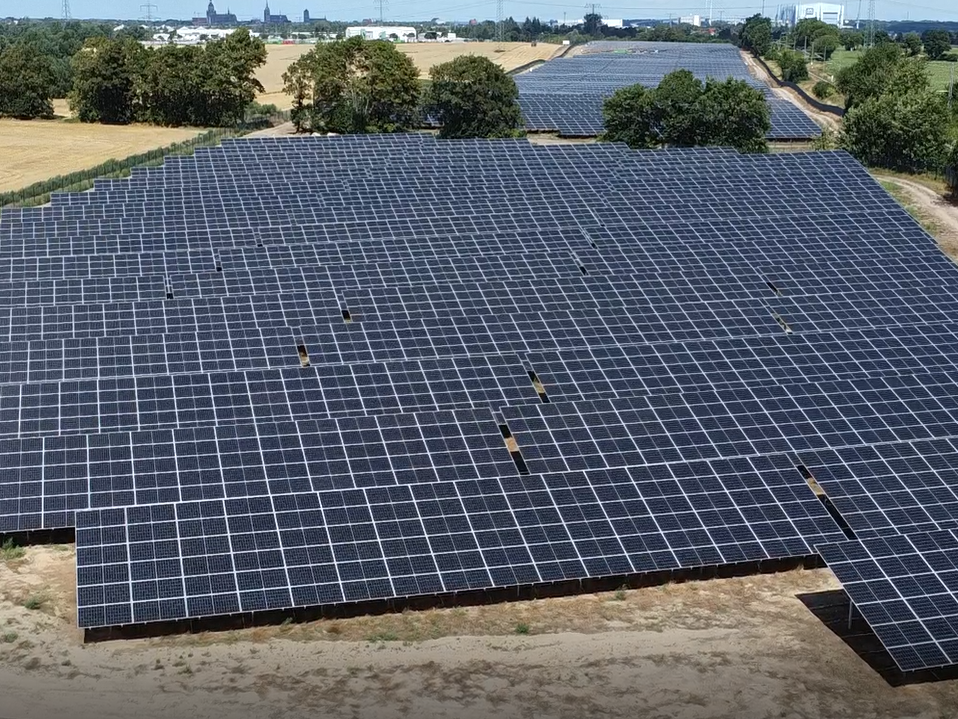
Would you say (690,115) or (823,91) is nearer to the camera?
(690,115)

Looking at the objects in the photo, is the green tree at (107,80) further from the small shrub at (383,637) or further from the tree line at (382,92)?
the small shrub at (383,637)

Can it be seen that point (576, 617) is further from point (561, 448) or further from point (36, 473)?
point (36, 473)

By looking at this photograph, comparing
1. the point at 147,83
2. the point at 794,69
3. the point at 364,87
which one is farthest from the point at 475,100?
the point at 794,69

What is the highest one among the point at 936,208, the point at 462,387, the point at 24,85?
the point at 24,85

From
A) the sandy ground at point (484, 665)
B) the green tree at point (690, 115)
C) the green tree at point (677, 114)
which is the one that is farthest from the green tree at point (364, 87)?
the sandy ground at point (484, 665)

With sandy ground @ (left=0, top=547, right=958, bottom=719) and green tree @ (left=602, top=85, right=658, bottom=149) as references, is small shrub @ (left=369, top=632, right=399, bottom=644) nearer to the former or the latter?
sandy ground @ (left=0, top=547, right=958, bottom=719)

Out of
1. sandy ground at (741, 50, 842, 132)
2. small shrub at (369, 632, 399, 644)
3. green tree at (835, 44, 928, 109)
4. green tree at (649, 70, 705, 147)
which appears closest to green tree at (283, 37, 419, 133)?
green tree at (649, 70, 705, 147)

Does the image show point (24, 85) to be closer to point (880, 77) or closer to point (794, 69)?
point (880, 77)
